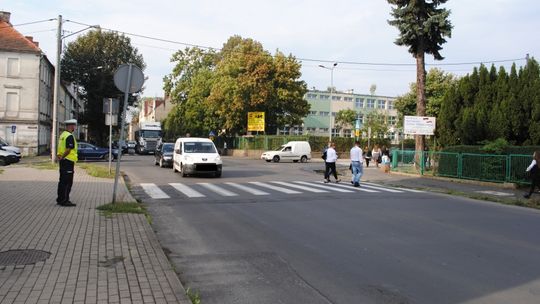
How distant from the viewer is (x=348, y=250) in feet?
24.2

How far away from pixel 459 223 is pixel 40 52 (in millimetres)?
42895

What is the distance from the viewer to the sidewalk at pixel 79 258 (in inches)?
190

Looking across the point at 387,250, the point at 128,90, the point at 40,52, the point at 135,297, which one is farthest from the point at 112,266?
the point at 40,52

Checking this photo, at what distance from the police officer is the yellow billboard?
127 ft

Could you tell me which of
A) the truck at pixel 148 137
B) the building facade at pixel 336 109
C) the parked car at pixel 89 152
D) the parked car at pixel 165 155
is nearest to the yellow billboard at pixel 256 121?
the truck at pixel 148 137

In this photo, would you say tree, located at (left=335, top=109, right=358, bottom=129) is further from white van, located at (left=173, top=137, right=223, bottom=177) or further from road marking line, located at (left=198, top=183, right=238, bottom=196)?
road marking line, located at (left=198, top=183, right=238, bottom=196)

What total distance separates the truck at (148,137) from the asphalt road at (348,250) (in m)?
42.9

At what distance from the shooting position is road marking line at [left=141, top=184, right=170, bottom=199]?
1403 cm

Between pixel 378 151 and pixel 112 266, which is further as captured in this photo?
pixel 378 151

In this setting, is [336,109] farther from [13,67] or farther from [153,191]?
[153,191]

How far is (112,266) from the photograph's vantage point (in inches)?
230

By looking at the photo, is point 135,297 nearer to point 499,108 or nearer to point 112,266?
point 112,266

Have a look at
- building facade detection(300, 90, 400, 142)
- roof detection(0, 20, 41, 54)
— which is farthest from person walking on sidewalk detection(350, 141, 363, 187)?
building facade detection(300, 90, 400, 142)

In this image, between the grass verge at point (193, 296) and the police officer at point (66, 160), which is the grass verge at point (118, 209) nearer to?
the police officer at point (66, 160)
